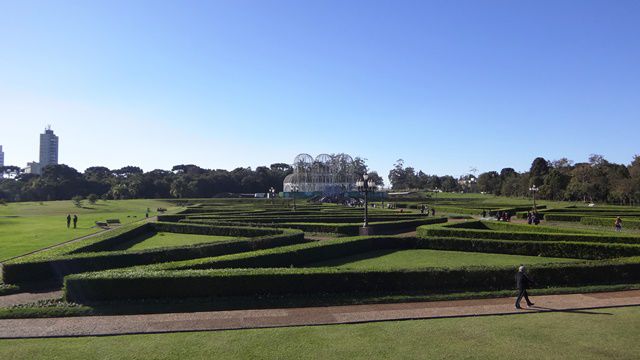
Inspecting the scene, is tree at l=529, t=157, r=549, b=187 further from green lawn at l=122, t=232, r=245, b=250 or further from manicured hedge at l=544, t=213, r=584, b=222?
green lawn at l=122, t=232, r=245, b=250

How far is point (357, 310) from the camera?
12.9 metres

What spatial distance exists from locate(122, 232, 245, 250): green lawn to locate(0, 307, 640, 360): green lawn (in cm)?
1638

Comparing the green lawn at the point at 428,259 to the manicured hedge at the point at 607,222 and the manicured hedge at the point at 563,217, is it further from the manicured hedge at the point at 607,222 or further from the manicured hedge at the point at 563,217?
the manicured hedge at the point at 563,217

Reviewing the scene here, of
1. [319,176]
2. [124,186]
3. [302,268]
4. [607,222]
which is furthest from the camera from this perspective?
[319,176]

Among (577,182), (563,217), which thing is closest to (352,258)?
(563,217)

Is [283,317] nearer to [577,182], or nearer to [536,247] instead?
[536,247]

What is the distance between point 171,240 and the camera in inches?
1150

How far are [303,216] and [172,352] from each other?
29.6 metres

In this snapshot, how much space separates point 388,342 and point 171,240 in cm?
2212

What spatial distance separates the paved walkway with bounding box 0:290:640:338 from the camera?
11234mm

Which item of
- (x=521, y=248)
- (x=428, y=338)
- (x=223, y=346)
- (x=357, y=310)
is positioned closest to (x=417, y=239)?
(x=521, y=248)

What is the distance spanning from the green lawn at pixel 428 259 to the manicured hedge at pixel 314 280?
358 cm

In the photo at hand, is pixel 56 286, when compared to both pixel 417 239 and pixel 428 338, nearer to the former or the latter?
pixel 428 338

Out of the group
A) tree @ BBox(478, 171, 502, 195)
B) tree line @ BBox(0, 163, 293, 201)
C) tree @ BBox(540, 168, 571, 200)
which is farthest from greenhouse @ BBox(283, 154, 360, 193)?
tree @ BBox(478, 171, 502, 195)
